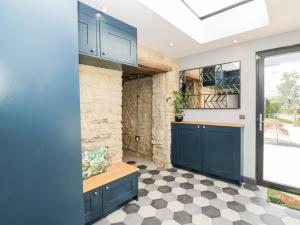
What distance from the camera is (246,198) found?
2408 mm

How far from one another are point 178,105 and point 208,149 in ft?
3.56

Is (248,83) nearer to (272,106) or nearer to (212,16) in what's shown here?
(272,106)

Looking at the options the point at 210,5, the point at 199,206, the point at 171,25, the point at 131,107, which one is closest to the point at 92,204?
the point at 199,206

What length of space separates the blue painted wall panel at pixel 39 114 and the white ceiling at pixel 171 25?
921mm

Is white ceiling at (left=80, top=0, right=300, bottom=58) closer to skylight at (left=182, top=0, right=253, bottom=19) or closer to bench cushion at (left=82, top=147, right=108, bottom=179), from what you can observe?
skylight at (left=182, top=0, right=253, bottom=19)

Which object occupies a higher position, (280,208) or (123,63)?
(123,63)

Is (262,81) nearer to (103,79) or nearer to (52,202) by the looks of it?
(103,79)

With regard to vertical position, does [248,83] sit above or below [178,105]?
above

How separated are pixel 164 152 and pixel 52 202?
2.80 m

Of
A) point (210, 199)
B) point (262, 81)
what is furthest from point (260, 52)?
point (210, 199)

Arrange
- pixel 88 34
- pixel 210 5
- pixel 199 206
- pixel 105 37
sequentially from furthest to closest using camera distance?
1. pixel 210 5
2. pixel 199 206
3. pixel 105 37
4. pixel 88 34

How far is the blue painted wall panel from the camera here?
91cm

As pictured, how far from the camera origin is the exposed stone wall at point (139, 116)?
14.2 ft

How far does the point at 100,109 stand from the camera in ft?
8.09
